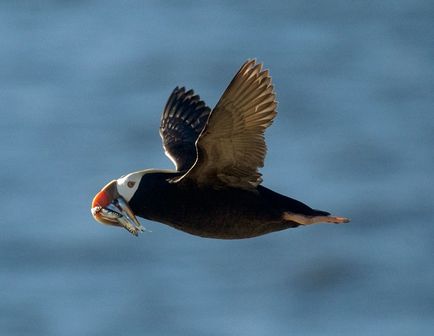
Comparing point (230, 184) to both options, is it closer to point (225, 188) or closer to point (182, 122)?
point (225, 188)

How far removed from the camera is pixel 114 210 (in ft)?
34.5

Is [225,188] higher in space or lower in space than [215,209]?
higher

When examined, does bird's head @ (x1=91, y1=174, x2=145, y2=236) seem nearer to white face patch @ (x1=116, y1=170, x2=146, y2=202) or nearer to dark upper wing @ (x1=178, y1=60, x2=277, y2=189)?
white face patch @ (x1=116, y1=170, x2=146, y2=202)

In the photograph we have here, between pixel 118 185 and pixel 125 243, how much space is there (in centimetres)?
1645

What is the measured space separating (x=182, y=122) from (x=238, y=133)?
1917 mm

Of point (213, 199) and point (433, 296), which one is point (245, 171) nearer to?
point (213, 199)

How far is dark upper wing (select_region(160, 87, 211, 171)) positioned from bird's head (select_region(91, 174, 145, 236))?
89 centimetres

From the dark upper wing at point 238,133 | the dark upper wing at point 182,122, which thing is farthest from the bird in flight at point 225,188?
the dark upper wing at point 182,122

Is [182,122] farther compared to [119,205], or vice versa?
[182,122]

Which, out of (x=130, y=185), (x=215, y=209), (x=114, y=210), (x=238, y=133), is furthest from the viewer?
(x=114, y=210)

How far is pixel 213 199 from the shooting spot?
10.2 metres

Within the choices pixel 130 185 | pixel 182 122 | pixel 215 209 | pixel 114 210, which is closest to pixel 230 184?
pixel 215 209

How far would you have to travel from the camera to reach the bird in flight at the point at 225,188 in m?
9.92

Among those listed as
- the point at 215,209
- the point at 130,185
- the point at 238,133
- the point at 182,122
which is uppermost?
the point at 182,122
